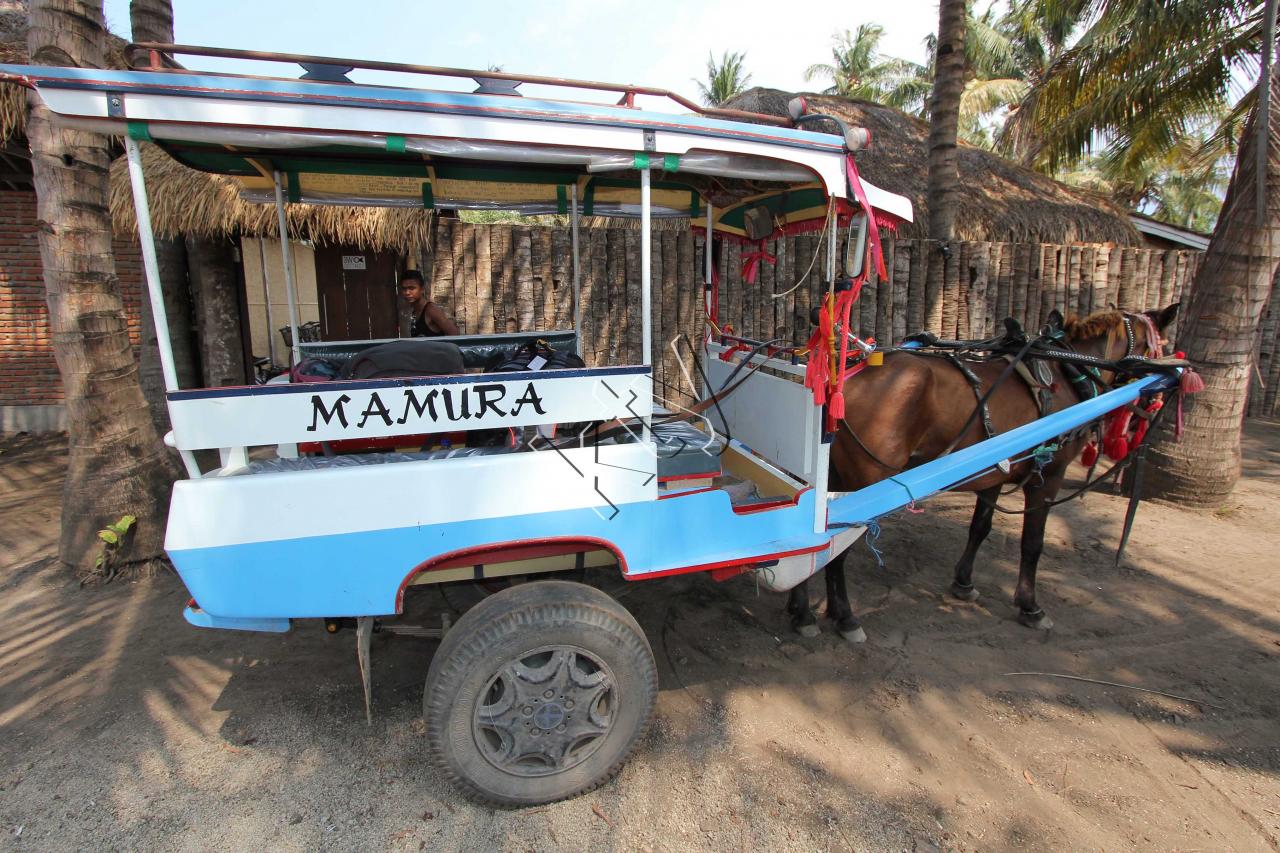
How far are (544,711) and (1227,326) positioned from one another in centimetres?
640

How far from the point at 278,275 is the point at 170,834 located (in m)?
6.53

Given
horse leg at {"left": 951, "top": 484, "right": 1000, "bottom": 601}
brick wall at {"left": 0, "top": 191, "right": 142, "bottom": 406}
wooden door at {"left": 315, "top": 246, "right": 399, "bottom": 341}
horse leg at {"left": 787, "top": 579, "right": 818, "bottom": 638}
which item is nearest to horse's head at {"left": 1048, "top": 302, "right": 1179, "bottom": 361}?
horse leg at {"left": 951, "top": 484, "right": 1000, "bottom": 601}

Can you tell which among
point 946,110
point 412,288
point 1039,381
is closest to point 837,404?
point 1039,381

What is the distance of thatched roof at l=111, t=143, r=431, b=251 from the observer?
6320 millimetres

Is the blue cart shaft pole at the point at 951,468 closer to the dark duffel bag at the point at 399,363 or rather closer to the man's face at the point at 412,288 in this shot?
the dark duffel bag at the point at 399,363

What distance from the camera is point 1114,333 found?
4.12 metres

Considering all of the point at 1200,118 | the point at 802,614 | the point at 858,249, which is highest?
the point at 1200,118

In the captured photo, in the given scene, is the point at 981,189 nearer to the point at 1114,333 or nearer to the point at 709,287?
Result: the point at 1114,333

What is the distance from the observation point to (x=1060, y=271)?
8.63m

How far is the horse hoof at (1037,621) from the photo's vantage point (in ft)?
12.5

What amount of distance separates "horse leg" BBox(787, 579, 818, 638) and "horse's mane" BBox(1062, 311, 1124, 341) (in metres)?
2.41

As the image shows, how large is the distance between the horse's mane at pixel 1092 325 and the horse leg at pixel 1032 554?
100 centimetres

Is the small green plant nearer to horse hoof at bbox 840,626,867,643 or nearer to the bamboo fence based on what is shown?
the bamboo fence

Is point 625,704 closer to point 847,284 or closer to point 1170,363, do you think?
point 847,284
